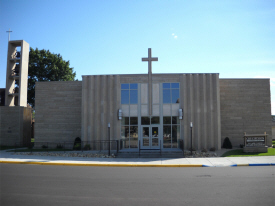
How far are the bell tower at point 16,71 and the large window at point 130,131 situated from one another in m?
15.4

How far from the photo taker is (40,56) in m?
42.1

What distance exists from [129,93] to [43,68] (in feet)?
81.6

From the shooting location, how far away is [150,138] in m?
22.9

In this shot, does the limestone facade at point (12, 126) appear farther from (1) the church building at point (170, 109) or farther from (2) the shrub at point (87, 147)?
(2) the shrub at point (87, 147)

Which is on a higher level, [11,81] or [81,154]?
[11,81]

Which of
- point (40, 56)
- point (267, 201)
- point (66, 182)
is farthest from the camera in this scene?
point (40, 56)

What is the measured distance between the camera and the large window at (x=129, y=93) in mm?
23328

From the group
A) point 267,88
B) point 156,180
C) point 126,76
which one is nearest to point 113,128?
point 126,76

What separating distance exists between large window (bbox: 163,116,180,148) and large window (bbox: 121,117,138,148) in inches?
109

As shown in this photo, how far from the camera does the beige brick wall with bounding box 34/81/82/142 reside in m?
26.0

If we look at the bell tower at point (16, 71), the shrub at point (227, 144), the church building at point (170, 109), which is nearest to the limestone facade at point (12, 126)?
the bell tower at point (16, 71)

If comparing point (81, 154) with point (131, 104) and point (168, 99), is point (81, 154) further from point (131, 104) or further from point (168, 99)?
point (168, 99)

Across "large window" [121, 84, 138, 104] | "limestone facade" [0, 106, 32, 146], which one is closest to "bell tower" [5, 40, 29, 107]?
"limestone facade" [0, 106, 32, 146]

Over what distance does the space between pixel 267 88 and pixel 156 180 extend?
20837 mm
